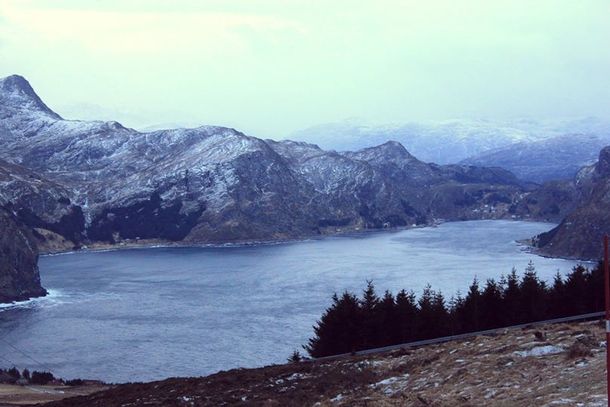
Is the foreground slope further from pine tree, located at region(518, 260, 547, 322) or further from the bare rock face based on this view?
the bare rock face

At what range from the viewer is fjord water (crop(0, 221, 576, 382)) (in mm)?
91488

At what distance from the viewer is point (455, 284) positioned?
132 meters

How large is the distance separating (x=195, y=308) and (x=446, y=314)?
9301cm

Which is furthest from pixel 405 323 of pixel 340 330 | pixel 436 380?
pixel 436 380

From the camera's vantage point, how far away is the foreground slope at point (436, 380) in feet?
52.8

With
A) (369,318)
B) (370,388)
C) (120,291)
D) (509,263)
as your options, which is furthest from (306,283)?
(370,388)

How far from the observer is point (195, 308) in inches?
5069

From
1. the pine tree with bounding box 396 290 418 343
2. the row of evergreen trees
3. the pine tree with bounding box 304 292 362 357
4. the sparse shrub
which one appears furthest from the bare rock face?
the sparse shrub

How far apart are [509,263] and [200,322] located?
7818 centimetres

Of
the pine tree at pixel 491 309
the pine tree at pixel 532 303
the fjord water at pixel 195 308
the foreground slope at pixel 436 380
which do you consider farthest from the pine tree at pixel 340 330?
the fjord water at pixel 195 308

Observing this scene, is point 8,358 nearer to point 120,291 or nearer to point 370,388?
point 120,291

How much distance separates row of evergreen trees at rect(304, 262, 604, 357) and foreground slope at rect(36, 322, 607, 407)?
13.4 m

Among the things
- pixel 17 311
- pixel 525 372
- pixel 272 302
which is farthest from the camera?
pixel 17 311

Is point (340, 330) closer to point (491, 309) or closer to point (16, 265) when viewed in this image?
point (491, 309)
